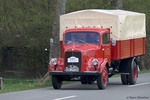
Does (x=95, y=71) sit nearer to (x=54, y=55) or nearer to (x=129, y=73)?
(x=129, y=73)

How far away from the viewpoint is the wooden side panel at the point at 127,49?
21656 mm

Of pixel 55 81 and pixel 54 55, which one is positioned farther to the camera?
pixel 54 55

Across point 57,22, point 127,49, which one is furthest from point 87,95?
point 57,22

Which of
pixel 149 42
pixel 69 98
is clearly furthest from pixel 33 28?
pixel 69 98

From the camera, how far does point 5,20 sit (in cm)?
3359

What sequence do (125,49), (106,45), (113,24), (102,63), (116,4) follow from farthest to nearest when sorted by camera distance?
(116,4) → (125,49) → (113,24) → (106,45) → (102,63)

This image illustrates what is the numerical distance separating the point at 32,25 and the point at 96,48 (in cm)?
1173

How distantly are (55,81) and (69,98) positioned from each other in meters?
3.76

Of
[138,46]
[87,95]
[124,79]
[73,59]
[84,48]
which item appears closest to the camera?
[87,95]

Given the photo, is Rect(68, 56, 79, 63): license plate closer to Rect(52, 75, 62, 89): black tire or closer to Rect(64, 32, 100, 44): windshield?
Rect(52, 75, 62, 89): black tire

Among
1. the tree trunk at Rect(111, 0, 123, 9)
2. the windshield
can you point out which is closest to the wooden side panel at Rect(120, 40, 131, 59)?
the windshield

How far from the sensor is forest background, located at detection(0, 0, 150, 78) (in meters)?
31.9

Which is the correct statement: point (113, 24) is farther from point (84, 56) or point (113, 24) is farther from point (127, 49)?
point (84, 56)

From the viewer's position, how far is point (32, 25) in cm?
3183
